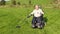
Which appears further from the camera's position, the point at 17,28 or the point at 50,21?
the point at 50,21

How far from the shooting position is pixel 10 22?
15016mm

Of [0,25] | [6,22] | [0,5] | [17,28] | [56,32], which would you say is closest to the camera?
[56,32]

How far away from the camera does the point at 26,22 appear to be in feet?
48.9

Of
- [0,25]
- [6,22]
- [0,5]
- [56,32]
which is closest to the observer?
[56,32]

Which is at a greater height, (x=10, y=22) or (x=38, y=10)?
(x=38, y=10)

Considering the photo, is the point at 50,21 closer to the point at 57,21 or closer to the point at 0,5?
the point at 57,21

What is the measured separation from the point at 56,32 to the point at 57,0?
12.9m

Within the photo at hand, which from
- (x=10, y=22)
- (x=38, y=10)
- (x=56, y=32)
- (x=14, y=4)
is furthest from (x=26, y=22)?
(x=14, y=4)

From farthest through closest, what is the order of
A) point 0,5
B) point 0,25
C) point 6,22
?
point 0,5
point 6,22
point 0,25

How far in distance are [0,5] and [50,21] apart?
1078cm

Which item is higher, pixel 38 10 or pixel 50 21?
pixel 38 10

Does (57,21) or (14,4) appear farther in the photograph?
(14,4)

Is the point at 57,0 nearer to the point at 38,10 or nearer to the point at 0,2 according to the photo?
the point at 0,2

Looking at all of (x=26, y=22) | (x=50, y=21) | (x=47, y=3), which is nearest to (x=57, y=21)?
(x=50, y=21)
